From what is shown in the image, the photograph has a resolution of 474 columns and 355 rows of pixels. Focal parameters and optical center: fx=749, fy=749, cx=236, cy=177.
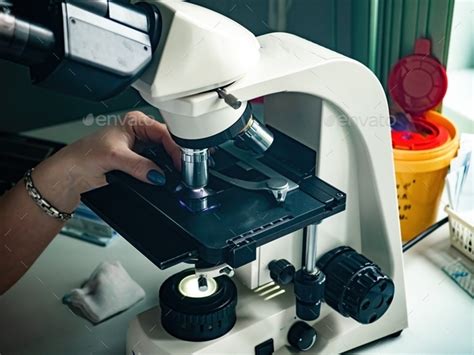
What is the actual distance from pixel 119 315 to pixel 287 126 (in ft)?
1.40

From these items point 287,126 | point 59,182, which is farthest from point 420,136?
point 59,182

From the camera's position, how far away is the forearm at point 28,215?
1.22m

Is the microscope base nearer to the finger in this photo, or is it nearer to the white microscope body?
the white microscope body

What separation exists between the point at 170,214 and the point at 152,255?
0.08 m

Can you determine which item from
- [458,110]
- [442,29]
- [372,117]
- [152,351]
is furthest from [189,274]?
[458,110]

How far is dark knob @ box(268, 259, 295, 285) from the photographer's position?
106 cm

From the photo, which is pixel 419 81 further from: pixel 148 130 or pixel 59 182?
pixel 59 182

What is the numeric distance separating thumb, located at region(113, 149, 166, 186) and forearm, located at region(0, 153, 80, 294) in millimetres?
150

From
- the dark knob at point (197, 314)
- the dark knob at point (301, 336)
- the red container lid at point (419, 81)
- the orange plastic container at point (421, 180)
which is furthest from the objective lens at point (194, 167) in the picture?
the red container lid at point (419, 81)

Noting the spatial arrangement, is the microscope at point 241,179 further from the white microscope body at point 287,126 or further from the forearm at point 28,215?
the forearm at point 28,215

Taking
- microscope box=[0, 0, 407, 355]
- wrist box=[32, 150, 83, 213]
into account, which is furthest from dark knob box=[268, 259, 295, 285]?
wrist box=[32, 150, 83, 213]

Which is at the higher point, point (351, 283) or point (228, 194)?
point (228, 194)

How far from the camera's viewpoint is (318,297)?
3.39ft

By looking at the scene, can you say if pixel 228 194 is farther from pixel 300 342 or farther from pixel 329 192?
pixel 300 342
